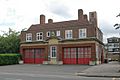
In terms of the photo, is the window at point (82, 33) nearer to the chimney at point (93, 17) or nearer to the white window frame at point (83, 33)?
the white window frame at point (83, 33)

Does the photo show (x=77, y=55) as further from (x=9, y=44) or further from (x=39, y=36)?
(x=9, y=44)

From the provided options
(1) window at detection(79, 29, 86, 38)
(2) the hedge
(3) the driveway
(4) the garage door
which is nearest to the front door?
(4) the garage door

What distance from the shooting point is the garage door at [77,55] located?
131ft

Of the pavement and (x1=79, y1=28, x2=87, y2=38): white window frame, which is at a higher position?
(x1=79, y1=28, x2=87, y2=38): white window frame

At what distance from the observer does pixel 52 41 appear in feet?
141

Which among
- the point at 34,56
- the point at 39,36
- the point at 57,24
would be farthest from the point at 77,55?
Answer: the point at 34,56

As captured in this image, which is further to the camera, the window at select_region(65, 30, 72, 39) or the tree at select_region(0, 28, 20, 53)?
the tree at select_region(0, 28, 20, 53)

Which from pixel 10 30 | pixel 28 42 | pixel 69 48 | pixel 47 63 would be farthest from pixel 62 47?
pixel 10 30

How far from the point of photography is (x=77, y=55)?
40.7 m

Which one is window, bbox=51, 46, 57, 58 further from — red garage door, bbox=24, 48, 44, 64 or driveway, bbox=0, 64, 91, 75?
driveway, bbox=0, 64, 91, 75

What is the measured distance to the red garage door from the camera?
4497 centimetres

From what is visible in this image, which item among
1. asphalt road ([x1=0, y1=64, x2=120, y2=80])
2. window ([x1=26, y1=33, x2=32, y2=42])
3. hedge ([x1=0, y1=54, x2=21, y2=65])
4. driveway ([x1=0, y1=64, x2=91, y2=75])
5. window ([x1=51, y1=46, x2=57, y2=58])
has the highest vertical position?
window ([x1=26, y1=33, x2=32, y2=42])

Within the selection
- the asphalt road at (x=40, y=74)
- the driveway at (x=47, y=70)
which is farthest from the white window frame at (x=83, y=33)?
the asphalt road at (x=40, y=74)

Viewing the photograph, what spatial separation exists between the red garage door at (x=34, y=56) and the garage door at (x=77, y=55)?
5375 millimetres
